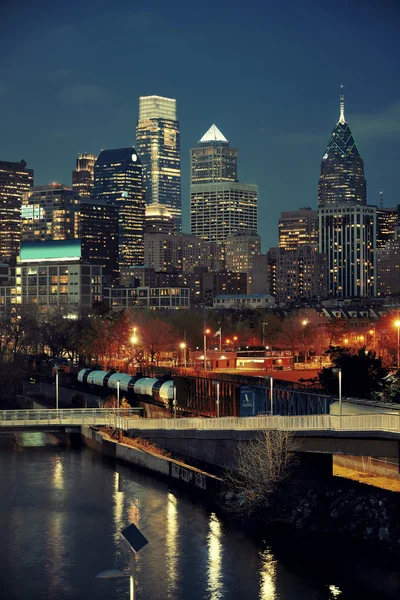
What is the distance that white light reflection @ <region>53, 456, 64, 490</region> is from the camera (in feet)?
197

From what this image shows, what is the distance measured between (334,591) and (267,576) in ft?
9.40

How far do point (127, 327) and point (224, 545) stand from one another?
281 ft

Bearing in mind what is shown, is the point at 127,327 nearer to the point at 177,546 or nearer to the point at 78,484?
the point at 78,484

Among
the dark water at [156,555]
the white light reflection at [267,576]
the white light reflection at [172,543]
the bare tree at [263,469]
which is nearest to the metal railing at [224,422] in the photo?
the bare tree at [263,469]

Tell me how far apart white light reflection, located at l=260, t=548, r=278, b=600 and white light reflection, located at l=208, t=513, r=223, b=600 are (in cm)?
161

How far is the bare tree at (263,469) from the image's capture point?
167ft

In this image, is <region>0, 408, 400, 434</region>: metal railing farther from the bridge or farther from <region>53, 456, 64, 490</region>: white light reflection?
<region>53, 456, 64, 490</region>: white light reflection

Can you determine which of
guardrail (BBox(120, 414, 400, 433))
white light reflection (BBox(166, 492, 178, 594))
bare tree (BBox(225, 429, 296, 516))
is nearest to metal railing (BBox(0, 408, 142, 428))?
guardrail (BBox(120, 414, 400, 433))

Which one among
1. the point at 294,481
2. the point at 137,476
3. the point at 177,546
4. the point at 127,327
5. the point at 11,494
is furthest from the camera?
the point at 127,327

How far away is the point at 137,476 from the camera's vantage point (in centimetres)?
6334

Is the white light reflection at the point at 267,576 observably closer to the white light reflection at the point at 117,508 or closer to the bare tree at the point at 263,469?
the bare tree at the point at 263,469

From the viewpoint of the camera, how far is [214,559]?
149 feet

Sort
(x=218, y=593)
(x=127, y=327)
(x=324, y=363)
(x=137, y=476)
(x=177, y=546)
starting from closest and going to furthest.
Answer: (x=218, y=593) → (x=177, y=546) → (x=137, y=476) → (x=324, y=363) → (x=127, y=327)

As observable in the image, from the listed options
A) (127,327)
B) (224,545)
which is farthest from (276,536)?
(127,327)
